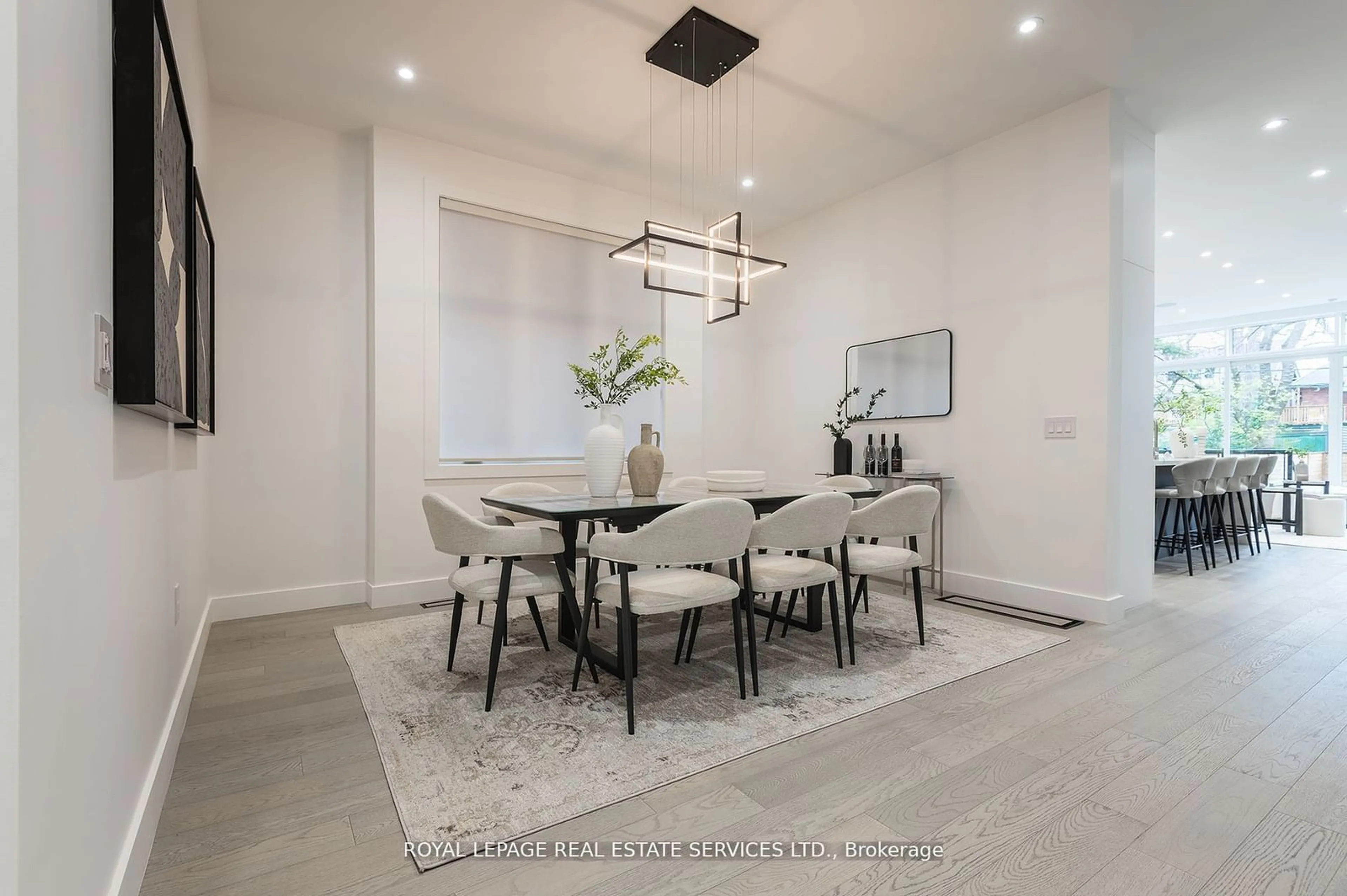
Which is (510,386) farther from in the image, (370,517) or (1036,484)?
(1036,484)

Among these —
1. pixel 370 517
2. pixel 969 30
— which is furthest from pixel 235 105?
pixel 969 30

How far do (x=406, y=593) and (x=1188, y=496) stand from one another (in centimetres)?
600

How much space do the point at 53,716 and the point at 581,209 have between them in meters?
4.63

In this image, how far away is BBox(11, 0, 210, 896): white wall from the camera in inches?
30.4

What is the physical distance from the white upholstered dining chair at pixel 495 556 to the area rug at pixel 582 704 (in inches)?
8.2

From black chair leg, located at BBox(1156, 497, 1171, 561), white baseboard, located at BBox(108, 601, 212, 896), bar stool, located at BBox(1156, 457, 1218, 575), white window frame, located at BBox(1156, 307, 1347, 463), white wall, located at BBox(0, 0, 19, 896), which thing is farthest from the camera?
white window frame, located at BBox(1156, 307, 1347, 463)

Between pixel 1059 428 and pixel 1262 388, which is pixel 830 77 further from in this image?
pixel 1262 388

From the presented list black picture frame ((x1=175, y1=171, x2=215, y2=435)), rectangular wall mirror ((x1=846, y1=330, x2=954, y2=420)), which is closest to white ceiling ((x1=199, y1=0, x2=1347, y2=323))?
black picture frame ((x1=175, y1=171, x2=215, y2=435))

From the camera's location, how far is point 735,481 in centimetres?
346

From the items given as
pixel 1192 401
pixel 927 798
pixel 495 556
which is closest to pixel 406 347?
pixel 495 556

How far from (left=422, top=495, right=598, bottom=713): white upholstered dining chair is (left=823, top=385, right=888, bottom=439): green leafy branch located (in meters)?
3.10

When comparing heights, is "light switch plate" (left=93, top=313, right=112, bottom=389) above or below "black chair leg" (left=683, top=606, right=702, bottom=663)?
above

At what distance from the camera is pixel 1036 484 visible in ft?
13.0

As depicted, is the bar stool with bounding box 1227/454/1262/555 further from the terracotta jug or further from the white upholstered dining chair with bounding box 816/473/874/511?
the terracotta jug
